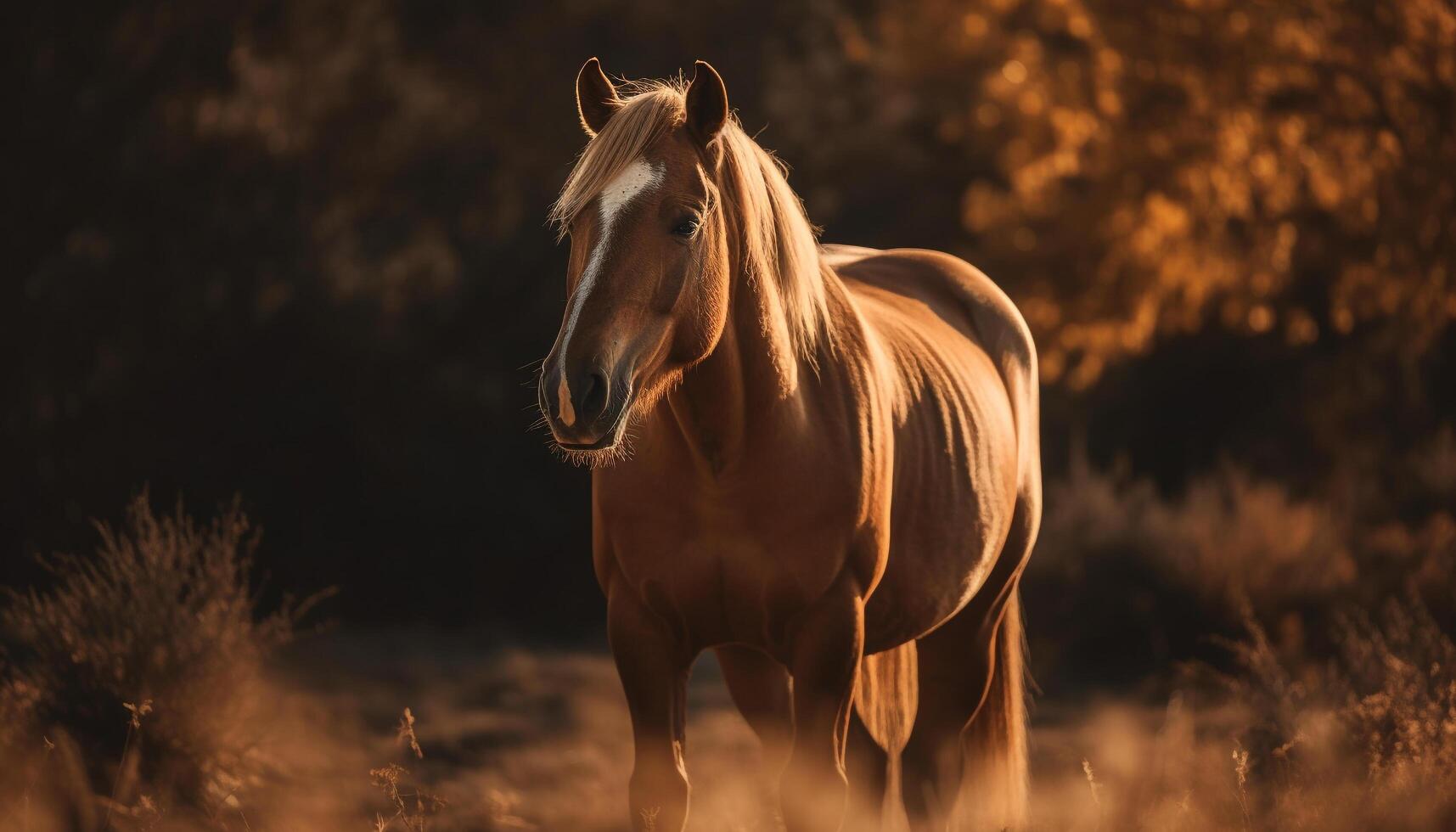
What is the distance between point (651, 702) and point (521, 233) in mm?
7807

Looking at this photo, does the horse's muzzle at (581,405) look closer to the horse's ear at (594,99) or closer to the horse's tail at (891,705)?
the horse's ear at (594,99)

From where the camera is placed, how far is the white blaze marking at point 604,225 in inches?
99.5

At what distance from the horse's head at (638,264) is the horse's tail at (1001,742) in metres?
Result: 1.87

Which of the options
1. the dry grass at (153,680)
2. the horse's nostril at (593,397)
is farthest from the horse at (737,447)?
the dry grass at (153,680)

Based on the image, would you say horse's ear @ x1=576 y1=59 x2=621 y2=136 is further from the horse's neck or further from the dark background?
the dark background

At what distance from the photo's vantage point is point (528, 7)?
36.6 ft

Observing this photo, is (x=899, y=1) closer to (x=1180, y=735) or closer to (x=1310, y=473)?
(x=1310, y=473)

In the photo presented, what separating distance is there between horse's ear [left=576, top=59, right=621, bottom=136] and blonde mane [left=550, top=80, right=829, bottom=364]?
91mm

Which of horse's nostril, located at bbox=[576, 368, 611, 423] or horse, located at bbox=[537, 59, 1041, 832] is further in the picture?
horse, located at bbox=[537, 59, 1041, 832]

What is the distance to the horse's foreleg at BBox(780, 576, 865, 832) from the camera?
2977 millimetres

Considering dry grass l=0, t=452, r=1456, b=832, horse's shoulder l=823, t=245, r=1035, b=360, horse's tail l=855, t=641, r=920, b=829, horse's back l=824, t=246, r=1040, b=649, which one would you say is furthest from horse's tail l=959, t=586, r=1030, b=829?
horse's shoulder l=823, t=245, r=1035, b=360

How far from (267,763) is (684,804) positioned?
302cm

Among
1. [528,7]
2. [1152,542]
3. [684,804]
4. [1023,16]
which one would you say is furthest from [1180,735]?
[528,7]

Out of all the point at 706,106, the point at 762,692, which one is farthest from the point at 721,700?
the point at 706,106
